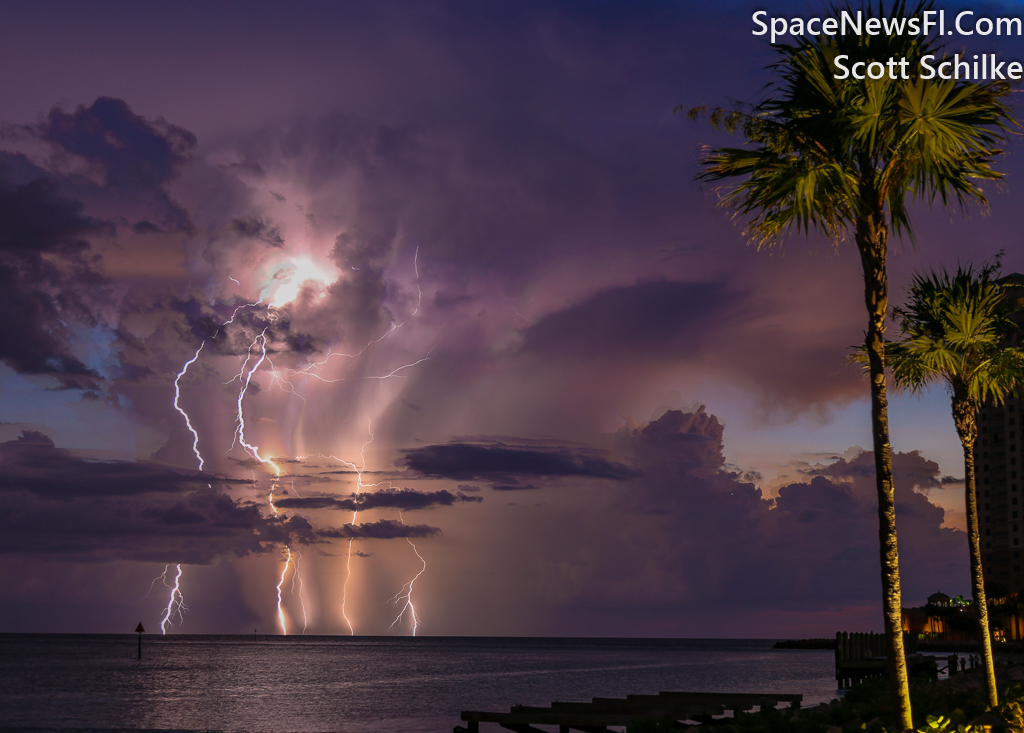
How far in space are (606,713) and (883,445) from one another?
1373 cm

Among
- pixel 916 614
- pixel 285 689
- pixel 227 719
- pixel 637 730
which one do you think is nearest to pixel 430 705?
pixel 227 719

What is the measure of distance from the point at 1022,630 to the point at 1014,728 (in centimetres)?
12527

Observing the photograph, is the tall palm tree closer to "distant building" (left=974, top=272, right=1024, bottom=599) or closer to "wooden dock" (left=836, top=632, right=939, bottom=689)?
"wooden dock" (left=836, top=632, right=939, bottom=689)

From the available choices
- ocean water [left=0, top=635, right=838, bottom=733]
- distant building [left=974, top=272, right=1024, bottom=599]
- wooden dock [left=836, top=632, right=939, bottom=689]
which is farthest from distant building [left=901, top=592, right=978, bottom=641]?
wooden dock [left=836, top=632, right=939, bottom=689]

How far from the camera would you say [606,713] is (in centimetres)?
2436

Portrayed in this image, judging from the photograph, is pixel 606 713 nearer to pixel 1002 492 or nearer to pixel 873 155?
pixel 873 155

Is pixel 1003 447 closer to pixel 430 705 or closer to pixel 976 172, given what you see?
pixel 430 705

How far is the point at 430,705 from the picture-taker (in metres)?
54.0

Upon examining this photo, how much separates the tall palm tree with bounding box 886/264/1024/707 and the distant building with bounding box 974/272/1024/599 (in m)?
170

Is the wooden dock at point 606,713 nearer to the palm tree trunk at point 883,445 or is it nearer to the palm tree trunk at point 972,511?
the palm tree trunk at point 972,511

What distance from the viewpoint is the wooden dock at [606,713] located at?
76.6ft

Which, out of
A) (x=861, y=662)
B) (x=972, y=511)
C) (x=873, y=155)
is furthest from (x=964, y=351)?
(x=861, y=662)

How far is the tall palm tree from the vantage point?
71.7 feet

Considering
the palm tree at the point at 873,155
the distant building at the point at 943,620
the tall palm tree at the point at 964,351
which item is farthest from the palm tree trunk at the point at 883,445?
the distant building at the point at 943,620
